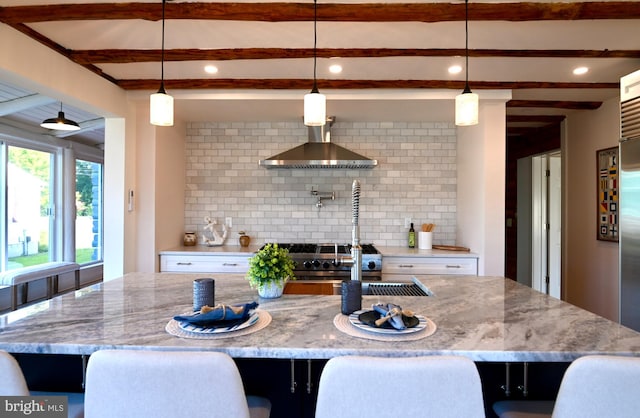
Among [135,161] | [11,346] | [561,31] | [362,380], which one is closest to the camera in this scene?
[362,380]

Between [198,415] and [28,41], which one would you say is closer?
[198,415]

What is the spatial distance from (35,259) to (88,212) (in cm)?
121

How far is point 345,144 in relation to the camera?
4000 mm

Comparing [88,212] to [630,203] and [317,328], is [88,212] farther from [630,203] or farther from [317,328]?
[630,203]

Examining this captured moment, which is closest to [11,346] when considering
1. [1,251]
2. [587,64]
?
[587,64]

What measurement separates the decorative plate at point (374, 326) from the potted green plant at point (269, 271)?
0.45 meters

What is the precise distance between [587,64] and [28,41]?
414cm

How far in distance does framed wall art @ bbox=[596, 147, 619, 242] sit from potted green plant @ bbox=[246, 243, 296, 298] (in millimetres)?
3509

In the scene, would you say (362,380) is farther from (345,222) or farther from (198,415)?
(345,222)

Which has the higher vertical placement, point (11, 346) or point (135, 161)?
point (135, 161)

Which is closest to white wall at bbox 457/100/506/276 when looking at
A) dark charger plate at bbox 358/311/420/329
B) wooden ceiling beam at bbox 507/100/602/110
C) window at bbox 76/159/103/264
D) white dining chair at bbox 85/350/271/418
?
wooden ceiling beam at bbox 507/100/602/110

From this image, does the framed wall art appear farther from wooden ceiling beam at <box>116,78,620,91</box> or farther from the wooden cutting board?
the wooden cutting board

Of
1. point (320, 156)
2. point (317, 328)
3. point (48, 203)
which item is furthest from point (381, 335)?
point (48, 203)

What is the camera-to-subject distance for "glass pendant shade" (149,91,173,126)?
1789 millimetres
